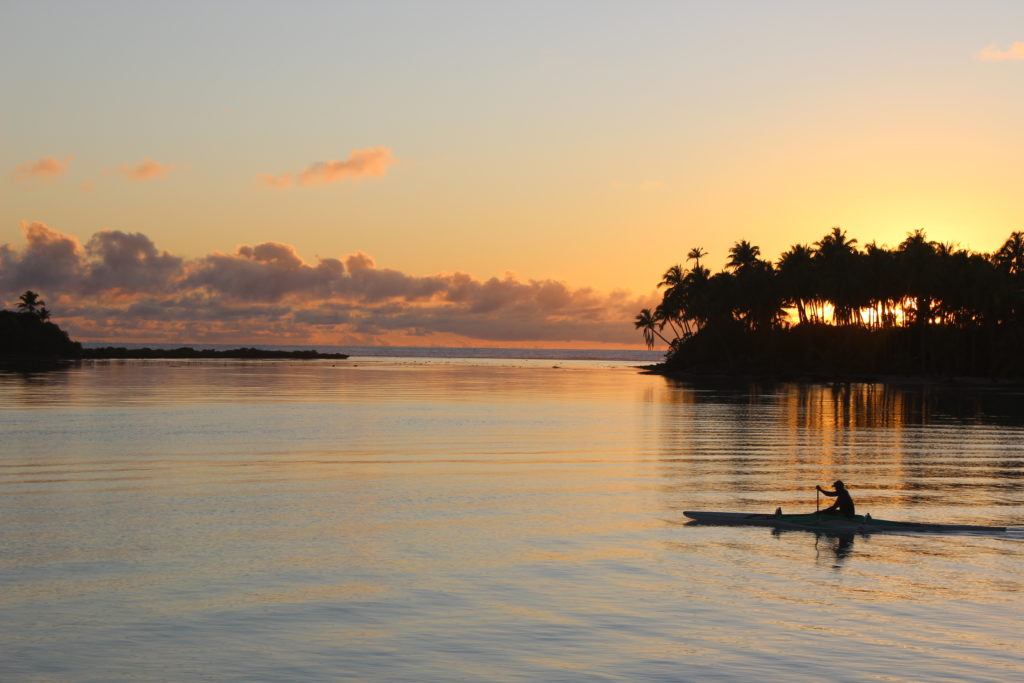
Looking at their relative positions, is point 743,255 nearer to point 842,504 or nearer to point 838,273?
point 838,273

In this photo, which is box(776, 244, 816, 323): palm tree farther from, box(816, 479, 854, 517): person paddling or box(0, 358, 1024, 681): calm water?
box(816, 479, 854, 517): person paddling

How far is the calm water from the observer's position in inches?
674

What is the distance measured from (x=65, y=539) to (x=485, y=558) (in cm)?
1143

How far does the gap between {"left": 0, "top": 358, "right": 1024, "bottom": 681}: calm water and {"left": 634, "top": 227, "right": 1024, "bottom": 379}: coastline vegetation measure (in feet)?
256

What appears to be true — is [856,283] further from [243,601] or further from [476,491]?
[243,601]

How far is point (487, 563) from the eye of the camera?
Result: 24.1 meters

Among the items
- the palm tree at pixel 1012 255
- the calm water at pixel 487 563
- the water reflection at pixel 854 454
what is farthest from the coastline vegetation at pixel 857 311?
the calm water at pixel 487 563

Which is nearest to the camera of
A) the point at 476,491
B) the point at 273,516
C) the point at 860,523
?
the point at 860,523

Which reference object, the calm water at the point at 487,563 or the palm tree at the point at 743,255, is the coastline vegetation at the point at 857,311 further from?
the calm water at the point at 487,563

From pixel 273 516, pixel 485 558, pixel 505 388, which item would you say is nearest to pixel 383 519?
pixel 273 516

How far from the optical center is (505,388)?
11888 centimetres

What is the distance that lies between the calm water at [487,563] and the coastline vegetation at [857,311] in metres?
78.0

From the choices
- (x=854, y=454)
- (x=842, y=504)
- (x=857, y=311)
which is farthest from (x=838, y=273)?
(x=842, y=504)

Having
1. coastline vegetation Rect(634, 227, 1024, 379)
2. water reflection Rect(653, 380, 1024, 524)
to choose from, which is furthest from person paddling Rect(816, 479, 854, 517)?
coastline vegetation Rect(634, 227, 1024, 379)
